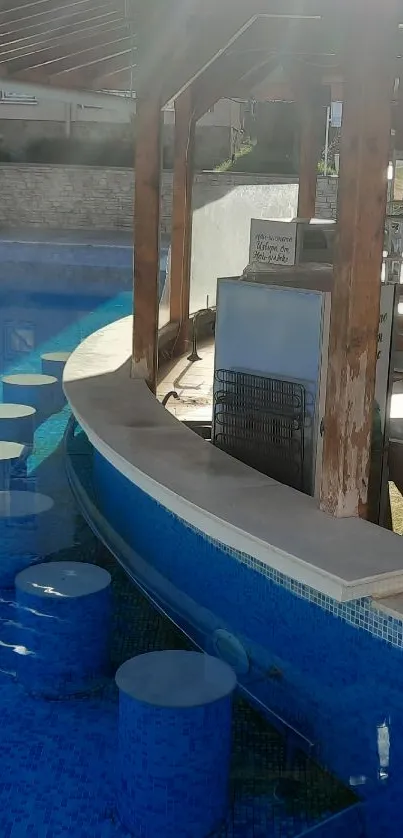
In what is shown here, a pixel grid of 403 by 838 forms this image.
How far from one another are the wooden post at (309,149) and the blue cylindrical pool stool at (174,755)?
8.06 meters

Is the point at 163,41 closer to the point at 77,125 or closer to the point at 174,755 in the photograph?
the point at 174,755

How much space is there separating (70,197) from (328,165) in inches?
273

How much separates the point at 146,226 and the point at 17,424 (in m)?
1.98

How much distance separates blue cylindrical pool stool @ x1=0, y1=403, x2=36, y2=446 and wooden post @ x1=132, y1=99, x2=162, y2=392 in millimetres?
1391

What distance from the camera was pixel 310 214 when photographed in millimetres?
11008

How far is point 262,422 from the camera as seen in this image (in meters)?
5.13

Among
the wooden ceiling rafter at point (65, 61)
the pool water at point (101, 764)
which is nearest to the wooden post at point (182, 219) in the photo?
the wooden ceiling rafter at point (65, 61)

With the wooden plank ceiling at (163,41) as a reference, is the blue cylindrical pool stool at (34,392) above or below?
below

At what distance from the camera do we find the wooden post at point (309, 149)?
10.7 metres

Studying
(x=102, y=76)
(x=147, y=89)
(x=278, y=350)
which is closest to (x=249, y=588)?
(x=278, y=350)

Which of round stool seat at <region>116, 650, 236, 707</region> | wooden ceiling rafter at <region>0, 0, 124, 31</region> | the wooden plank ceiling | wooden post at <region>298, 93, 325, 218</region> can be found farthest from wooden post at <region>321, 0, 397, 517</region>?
wooden post at <region>298, 93, 325, 218</region>

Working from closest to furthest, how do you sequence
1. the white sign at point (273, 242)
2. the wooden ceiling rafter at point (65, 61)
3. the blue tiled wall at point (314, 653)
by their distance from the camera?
1. the blue tiled wall at point (314, 653)
2. the white sign at point (273, 242)
3. the wooden ceiling rafter at point (65, 61)

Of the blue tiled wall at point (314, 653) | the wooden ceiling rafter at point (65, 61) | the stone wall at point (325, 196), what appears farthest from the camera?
the stone wall at point (325, 196)

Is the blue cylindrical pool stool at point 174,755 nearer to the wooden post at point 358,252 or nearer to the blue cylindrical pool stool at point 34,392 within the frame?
the wooden post at point 358,252
